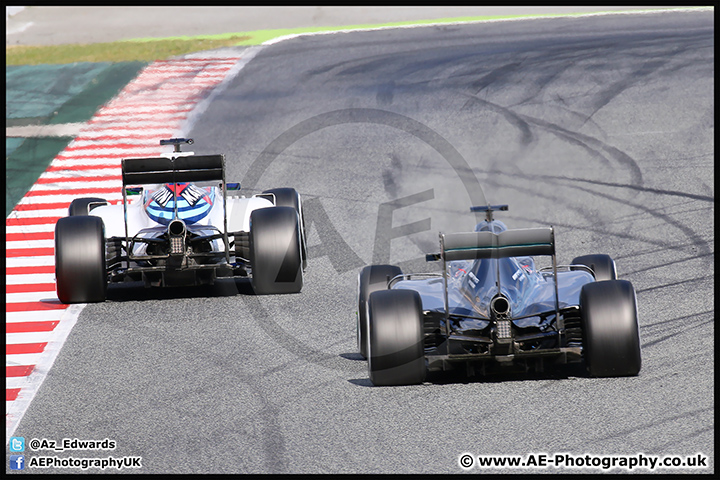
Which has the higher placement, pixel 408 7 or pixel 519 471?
pixel 408 7

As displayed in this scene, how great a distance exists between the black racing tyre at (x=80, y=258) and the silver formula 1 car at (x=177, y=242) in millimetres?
12

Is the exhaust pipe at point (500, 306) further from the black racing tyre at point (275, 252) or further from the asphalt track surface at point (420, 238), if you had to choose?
the black racing tyre at point (275, 252)

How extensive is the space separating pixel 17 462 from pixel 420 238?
27.0 feet

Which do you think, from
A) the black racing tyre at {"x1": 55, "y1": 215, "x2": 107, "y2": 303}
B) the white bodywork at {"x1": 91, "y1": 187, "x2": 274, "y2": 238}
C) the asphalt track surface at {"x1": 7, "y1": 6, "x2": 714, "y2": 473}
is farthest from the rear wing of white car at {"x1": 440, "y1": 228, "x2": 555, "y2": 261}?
the black racing tyre at {"x1": 55, "y1": 215, "x2": 107, "y2": 303}

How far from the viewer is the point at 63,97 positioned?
80.3 ft

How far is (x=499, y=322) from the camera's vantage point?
903cm

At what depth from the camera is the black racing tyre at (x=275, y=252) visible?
1266cm

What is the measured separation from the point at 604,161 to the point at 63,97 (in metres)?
12.9

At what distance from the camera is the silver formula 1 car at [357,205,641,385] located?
902 cm

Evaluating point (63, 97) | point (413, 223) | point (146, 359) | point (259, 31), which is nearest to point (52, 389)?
point (146, 359)

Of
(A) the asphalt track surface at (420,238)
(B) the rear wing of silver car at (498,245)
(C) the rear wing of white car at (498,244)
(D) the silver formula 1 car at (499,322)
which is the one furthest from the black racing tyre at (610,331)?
(C) the rear wing of white car at (498,244)

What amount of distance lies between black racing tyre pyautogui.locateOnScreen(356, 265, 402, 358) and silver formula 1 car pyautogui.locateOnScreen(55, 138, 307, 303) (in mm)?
2284

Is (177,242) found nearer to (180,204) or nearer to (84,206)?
(180,204)

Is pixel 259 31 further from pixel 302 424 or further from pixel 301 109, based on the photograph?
pixel 302 424
